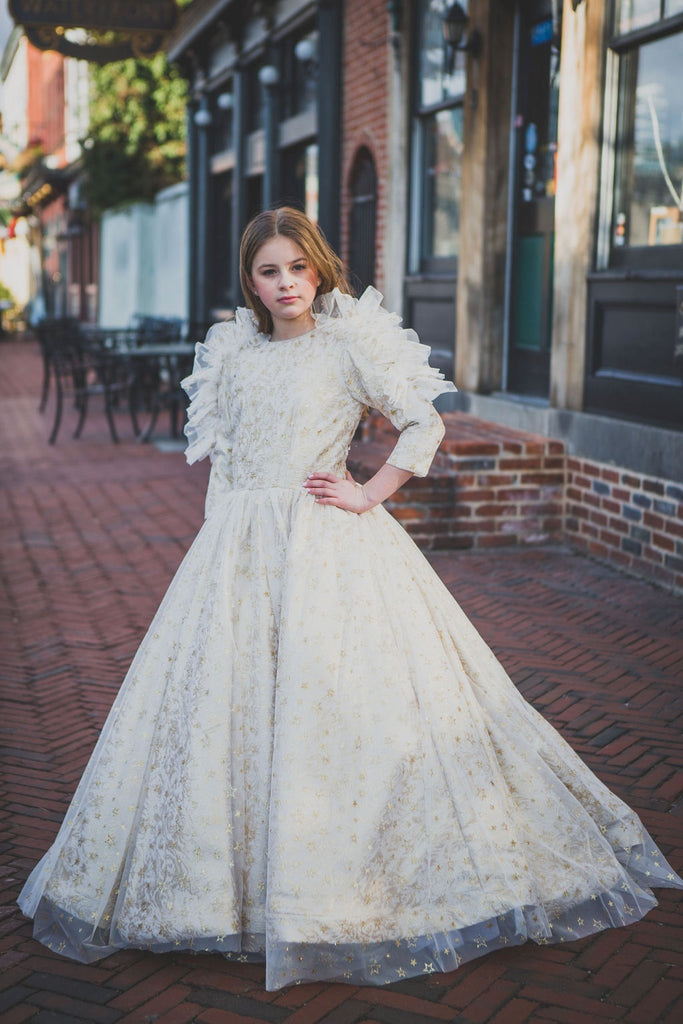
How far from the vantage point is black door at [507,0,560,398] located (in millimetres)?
7312

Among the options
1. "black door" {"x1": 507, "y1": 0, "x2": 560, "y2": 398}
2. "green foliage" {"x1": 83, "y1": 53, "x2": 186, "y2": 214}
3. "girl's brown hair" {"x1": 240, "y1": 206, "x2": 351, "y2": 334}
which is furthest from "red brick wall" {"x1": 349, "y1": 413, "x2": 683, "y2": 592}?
"green foliage" {"x1": 83, "y1": 53, "x2": 186, "y2": 214}

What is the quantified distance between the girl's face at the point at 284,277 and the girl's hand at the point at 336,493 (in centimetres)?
40

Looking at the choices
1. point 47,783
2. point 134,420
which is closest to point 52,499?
point 134,420

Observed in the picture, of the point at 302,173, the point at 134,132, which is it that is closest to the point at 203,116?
the point at 302,173

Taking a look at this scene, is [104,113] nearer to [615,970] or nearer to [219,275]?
[219,275]

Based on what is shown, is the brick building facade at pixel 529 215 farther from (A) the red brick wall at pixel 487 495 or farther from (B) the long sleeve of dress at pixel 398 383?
(B) the long sleeve of dress at pixel 398 383

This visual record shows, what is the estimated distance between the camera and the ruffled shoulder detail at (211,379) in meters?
2.89

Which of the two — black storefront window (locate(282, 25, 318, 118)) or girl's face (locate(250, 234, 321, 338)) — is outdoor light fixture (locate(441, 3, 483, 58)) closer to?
black storefront window (locate(282, 25, 318, 118))

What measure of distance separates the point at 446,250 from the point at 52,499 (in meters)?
3.47

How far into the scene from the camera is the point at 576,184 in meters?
6.38

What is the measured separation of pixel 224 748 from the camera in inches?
99.3

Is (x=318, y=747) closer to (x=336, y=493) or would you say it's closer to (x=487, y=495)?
(x=336, y=493)
